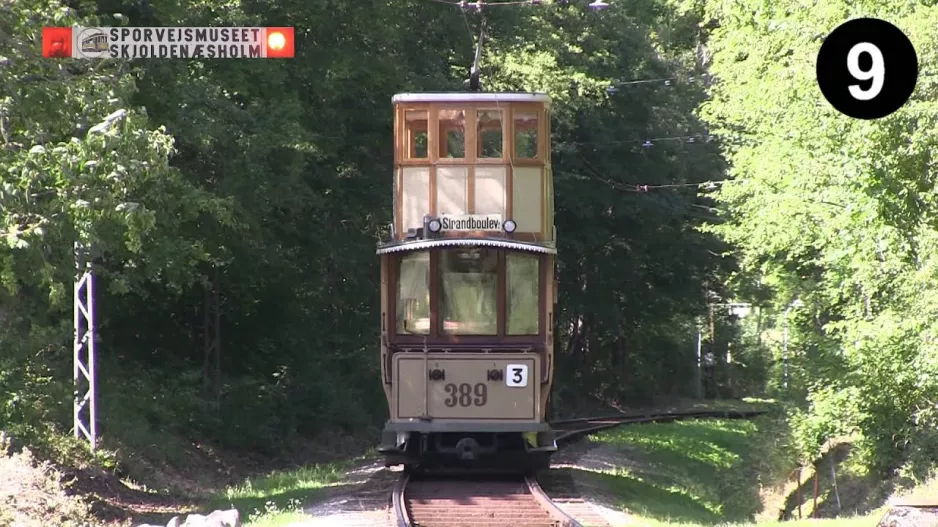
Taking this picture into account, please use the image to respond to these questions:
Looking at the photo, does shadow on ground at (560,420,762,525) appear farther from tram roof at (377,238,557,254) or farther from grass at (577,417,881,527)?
tram roof at (377,238,557,254)

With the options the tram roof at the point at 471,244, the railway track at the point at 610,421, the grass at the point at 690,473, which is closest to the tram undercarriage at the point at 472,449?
the grass at the point at 690,473

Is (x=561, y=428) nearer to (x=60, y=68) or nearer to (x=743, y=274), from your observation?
(x=743, y=274)

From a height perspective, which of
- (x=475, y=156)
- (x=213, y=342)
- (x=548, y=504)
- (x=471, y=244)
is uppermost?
(x=475, y=156)

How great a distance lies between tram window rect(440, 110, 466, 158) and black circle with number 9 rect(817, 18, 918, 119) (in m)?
4.64

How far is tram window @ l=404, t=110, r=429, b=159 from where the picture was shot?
1745 cm

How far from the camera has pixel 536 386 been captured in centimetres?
1669

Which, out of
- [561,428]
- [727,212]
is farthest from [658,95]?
[561,428]

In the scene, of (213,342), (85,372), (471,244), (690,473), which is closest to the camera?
(471,244)

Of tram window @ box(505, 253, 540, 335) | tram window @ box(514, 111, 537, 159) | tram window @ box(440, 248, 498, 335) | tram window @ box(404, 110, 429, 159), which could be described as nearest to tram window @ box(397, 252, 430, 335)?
tram window @ box(440, 248, 498, 335)

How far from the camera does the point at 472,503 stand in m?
15.4

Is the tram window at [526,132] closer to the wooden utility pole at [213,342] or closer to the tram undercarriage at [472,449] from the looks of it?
the tram undercarriage at [472,449]

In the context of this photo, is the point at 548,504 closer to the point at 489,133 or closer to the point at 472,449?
the point at 472,449

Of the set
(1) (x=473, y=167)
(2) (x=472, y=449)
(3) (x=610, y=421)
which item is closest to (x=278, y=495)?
(2) (x=472, y=449)

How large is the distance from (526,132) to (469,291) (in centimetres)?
225
